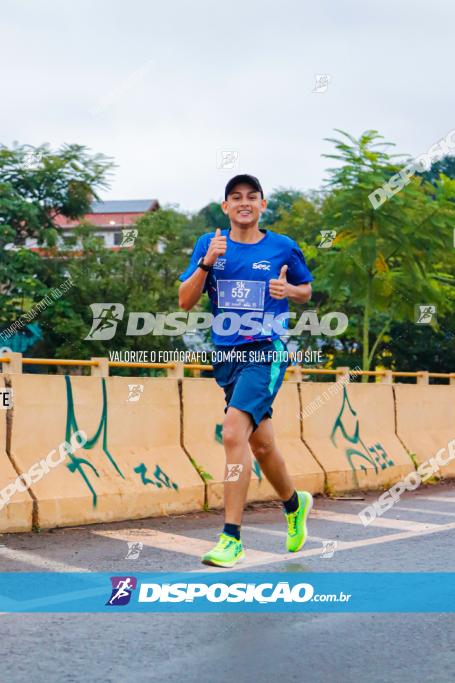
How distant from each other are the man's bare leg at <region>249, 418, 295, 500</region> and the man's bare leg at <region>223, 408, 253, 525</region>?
0.75ft

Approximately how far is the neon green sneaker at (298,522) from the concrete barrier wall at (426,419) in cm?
702

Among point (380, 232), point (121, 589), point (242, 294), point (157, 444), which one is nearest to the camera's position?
point (121, 589)

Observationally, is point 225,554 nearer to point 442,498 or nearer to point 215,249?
point 215,249

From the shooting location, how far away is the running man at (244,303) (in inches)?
235

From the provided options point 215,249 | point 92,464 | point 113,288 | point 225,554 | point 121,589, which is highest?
point 113,288

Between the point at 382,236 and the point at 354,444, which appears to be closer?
the point at 354,444

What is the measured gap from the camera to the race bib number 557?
6066 millimetres

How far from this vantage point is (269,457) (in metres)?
6.32

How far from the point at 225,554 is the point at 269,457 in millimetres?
730

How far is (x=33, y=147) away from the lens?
4406 centimetres

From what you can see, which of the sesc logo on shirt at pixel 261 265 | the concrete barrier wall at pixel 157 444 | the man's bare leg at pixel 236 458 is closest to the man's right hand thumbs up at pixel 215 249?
the sesc logo on shirt at pixel 261 265

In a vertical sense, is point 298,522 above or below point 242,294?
below

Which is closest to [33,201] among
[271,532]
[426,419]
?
[426,419]

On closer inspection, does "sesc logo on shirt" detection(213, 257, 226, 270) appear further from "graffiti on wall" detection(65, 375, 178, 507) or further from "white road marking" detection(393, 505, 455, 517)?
"white road marking" detection(393, 505, 455, 517)
